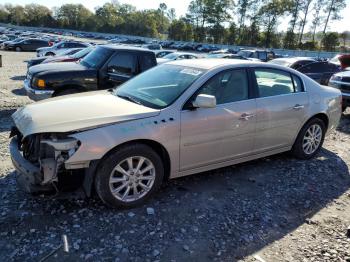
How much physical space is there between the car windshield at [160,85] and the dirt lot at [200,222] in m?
1.18

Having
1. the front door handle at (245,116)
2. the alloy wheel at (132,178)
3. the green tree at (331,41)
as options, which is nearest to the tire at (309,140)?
the front door handle at (245,116)

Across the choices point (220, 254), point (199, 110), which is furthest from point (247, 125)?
point (220, 254)

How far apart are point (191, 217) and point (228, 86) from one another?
177 centimetres

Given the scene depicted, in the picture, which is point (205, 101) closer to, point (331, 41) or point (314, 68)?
point (314, 68)

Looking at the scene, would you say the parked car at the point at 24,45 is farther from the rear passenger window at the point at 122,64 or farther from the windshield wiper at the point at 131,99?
the windshield wiper at the point at 131,99

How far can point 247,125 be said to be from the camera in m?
4.64

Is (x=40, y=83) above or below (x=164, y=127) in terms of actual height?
below

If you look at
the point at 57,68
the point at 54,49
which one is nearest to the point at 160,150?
the point at 57,68

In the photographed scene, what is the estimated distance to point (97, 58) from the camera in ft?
27.8

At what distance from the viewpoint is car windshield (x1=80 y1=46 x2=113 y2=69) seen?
8297 millimetres

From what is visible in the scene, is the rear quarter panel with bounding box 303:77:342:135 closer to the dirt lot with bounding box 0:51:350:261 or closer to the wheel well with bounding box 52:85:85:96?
the dirt lot with bounding box 0:51:350:261

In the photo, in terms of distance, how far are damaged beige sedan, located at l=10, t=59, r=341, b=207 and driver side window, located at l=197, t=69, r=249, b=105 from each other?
1 centimetres

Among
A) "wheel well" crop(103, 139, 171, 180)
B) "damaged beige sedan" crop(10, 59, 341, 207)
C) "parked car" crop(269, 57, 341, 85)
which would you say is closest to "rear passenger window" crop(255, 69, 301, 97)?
"damaged beige sedan" crop(10, 59, 341, 207)

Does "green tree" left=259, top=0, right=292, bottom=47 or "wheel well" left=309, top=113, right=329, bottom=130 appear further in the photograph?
"green tree" left=259, top=0, right=292, bottom=47
